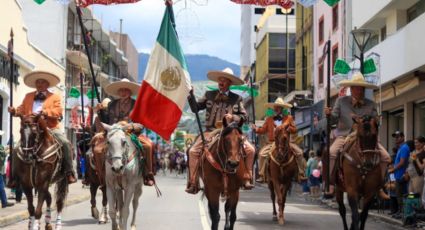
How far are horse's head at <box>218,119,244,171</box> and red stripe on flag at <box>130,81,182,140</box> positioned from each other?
1.26 m

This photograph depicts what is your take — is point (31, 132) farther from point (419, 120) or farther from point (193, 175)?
point (419, 120)

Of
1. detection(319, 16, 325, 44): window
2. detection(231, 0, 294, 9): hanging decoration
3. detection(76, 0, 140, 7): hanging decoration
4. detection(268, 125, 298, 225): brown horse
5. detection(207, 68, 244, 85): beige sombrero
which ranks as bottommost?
detection(268, 125, 298, 225): brown horse

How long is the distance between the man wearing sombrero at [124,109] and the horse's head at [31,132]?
1.44 m

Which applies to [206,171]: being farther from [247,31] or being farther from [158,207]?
[247,31]

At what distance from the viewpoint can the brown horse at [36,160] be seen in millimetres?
12859

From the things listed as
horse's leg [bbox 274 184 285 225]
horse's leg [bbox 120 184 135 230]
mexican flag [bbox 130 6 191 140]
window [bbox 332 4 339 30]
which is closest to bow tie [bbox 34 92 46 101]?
mexican flag [bbox 130 6 191 140]

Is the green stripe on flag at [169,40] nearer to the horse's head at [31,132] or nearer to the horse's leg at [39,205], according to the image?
the horse's head at [31,132]

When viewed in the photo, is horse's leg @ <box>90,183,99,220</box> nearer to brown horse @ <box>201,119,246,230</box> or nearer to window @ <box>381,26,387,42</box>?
brown horse @ <box>201,119,246,230</box>

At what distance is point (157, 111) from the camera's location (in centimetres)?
1240

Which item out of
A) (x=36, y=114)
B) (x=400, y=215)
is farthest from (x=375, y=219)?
(x=36, y=114)

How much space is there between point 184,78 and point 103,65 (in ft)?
185

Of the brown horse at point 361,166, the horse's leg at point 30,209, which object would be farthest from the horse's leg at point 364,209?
the horse's leg at point 30,209

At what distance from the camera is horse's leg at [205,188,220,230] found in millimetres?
11602

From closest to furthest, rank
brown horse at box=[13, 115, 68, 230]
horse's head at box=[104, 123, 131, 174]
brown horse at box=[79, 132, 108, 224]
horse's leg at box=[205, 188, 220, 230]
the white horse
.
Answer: horse's leg at box=[205, 188, 220, 230] → horse's head at box=[104, 123, 131, 174] → the white horse → brown horse at box=[13, 115, 68, 230] → brown horse at box=[79, 132, 108, 224]
